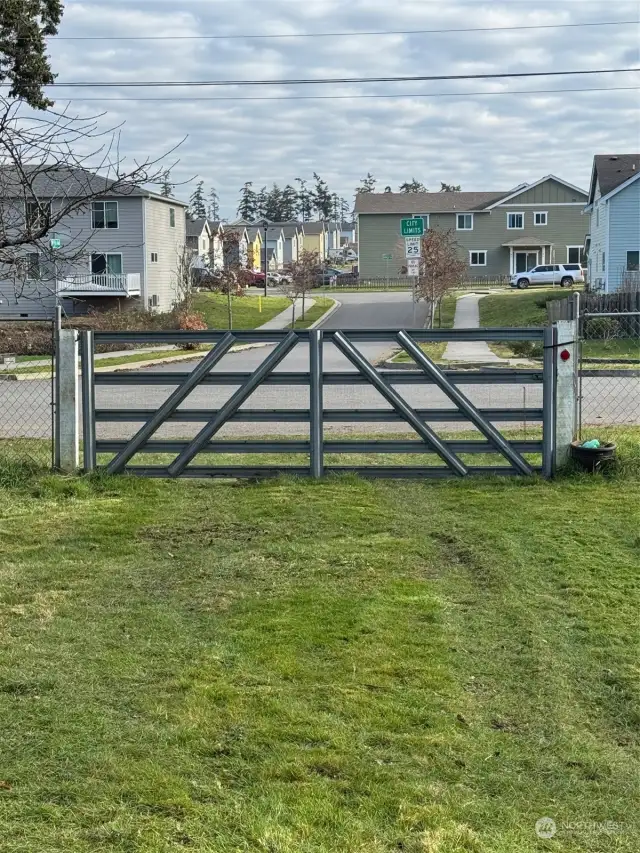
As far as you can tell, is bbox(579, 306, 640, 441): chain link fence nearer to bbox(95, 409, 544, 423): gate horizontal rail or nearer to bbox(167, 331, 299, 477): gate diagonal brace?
bbox(95, 409, 544, 423): gate horizontal rail

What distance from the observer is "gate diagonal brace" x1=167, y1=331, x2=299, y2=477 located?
9.58 meters

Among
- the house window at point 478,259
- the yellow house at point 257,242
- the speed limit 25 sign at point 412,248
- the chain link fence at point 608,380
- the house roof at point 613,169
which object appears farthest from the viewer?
the yellow house at point 257,242

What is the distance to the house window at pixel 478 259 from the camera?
76625 millimetres

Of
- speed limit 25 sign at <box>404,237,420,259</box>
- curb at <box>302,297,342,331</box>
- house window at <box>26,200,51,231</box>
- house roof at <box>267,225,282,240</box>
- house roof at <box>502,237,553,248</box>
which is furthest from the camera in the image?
house roof at <box>267,225,282,240</box>

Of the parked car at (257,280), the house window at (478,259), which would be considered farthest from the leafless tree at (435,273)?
the parked car at (257,280)

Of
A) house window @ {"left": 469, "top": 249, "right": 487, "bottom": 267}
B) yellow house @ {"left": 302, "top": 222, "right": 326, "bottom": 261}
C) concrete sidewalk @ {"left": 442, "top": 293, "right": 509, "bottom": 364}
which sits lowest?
concrete sidewalk @ {"left": 442, "top": 293, "right": 509, "bottom": 364}

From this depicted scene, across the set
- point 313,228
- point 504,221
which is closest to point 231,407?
point 504,221

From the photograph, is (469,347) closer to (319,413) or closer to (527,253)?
(319,413)

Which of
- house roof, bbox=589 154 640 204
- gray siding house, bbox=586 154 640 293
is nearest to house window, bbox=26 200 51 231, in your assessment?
gray siding house, bbox=586 154 640 293

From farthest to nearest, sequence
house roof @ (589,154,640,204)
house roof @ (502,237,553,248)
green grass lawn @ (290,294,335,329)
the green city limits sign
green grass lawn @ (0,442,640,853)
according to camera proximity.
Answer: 1. house roof @ (502,237,553,248)
2. green grass lawn @ (290,294,335,329)
3. house roof @ (589,154,640,204)
4. the green city limits sign
5. green grass lawn @ (0,442,640,853)

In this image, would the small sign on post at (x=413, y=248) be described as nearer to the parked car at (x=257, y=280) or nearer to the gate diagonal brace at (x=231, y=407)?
the gate diagonal brace at (x=231, y=407)

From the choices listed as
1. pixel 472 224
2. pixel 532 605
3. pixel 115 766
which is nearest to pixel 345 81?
pixel 532 605

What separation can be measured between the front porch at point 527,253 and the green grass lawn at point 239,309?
71.1 feet

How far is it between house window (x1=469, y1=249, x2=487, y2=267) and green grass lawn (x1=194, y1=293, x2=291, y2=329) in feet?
64.0
